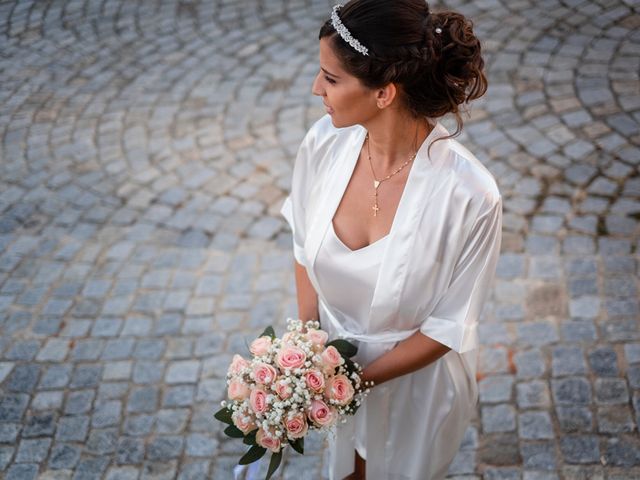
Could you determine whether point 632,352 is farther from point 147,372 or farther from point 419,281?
point 147,372

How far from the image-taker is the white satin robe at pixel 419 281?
7.76 feet

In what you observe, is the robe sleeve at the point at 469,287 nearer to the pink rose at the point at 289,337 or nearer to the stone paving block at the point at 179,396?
the pink rose at the point at 289,337

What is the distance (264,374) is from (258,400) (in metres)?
0.09

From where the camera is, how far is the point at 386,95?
2326 mm

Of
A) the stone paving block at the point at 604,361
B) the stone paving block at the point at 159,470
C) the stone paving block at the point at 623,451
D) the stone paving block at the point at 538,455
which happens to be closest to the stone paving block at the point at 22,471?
the stone paving block at the point at 159,470

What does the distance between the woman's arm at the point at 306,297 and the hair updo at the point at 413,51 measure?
3.37 feet

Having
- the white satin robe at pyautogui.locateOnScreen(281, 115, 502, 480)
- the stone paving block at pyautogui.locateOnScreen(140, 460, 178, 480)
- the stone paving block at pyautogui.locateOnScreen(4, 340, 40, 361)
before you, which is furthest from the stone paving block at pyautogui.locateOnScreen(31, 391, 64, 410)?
the white satin robe at pyautogui.locateOnScreen(281, 115, 502, 480)

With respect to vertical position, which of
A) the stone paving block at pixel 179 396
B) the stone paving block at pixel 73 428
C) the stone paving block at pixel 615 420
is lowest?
the stone paving block at pixel 615 420

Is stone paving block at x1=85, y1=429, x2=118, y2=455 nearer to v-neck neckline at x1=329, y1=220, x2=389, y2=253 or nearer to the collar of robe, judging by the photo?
the collar of robe

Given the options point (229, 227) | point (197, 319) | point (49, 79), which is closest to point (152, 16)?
point (49, 79)

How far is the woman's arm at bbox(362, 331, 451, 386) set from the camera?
8.41ft

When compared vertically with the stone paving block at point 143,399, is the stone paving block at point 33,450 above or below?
above

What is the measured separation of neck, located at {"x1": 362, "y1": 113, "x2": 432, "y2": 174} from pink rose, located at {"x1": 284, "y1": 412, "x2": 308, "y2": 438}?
3.27ft

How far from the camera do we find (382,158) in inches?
103
